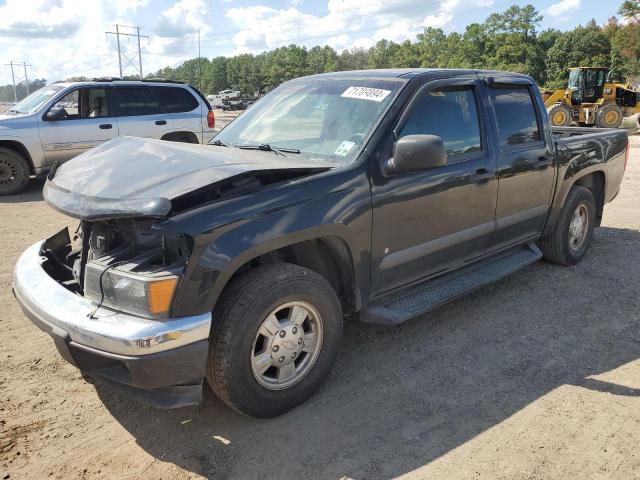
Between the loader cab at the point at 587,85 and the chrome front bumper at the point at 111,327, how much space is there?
23.0 meters

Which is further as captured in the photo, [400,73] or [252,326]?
[400,73]

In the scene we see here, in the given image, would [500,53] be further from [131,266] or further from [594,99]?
[131,266]

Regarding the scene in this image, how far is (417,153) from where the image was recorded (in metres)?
3.27

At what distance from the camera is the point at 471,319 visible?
Answer: 14.5 ft

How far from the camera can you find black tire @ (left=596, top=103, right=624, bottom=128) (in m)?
20.9

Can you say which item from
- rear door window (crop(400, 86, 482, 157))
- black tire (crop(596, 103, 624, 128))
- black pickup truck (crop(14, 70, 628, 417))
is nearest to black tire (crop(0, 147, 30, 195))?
black pickup truck (crop(14, 70, 628, 417))

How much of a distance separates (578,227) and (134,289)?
4.78m

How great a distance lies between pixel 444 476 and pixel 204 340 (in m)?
1.34

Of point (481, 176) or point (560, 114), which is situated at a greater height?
point (481, 176)

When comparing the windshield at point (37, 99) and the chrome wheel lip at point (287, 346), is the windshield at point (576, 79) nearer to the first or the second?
the windshield at point (37, 99)

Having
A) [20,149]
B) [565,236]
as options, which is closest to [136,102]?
[20,149]

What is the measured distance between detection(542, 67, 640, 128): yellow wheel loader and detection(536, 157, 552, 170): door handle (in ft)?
58.9

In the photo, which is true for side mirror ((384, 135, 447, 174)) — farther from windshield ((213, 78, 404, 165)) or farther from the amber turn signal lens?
the amber turn signal lens

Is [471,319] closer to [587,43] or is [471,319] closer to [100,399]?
[100,399]
